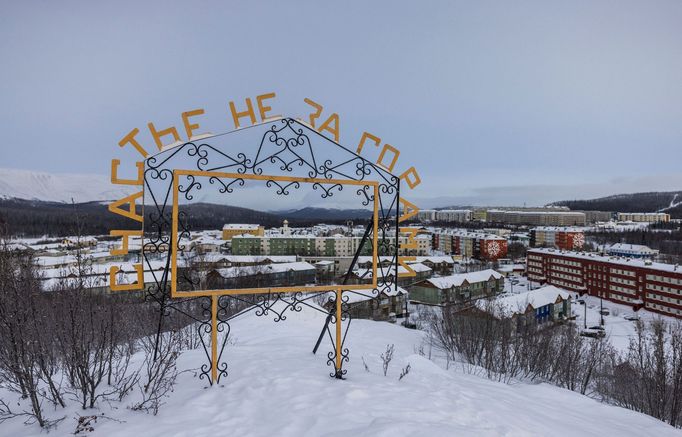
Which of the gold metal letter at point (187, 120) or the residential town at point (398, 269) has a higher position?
the gold metal letter at point (187, 120)

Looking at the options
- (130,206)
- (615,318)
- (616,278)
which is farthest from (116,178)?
(616,278)

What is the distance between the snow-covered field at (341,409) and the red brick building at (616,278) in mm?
34807

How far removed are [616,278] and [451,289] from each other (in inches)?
670

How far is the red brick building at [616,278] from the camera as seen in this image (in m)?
31.5

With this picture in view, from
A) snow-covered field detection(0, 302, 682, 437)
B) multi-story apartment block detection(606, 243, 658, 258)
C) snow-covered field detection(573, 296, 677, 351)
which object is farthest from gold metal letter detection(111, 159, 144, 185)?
multi-story apartment block detection(606, 243, 658, 258)

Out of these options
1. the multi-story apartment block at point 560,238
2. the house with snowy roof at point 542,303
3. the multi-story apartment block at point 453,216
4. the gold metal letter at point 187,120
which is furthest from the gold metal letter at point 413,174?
the multi-story apartment block at point 453,216

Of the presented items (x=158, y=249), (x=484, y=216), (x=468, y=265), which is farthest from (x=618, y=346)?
(x=484, y=216)

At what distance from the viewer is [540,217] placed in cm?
12175

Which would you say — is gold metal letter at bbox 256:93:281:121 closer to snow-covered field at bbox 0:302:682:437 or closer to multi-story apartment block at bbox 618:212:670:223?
snow-covered field at bbox 0:302:682:437

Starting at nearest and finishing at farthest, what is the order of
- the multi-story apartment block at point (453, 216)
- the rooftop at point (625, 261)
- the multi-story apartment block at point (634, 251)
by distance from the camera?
the rooftop at point (625, 261) < the multi-story apartment block at point (634, 251) < the multi-story apartment block at point (453, 216)

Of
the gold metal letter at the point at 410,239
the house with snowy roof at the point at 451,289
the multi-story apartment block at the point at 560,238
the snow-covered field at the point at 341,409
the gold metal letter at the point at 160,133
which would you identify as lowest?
the house with snowy roof at the point at 451,289

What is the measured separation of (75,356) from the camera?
3.99 m

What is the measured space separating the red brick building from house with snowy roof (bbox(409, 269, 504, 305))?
1096 centimetres

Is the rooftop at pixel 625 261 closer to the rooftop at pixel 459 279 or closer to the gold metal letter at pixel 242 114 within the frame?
the rooftop at pixel 459 279
